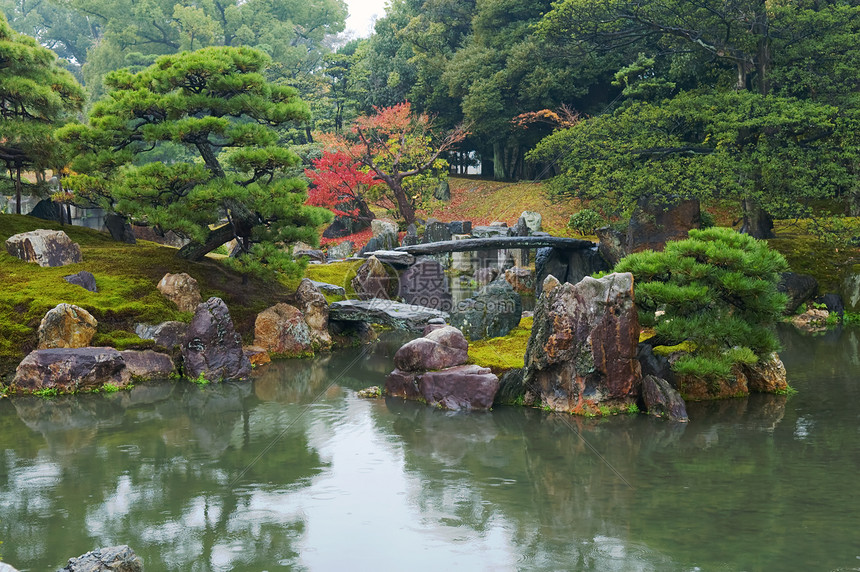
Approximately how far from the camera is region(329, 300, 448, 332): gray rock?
16.4m

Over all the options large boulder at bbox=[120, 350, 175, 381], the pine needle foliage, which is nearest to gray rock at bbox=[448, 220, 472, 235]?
large boulder at bbox=[120, 350, 175, 381]

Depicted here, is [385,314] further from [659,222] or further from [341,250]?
[341,250]

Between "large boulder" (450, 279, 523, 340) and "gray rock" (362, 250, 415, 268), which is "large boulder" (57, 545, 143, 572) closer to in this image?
"large boulder" (450, 279, 523, 340)

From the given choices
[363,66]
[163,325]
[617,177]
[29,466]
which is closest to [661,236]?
[617,177]

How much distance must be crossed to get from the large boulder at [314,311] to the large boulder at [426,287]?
3.41 meters

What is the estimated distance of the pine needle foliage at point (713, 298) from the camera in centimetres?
1166

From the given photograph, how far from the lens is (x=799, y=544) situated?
268 inches

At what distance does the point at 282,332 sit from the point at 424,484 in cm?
910

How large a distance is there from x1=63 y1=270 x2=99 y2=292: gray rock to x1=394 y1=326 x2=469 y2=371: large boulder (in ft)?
25.8

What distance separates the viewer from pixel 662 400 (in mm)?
11242

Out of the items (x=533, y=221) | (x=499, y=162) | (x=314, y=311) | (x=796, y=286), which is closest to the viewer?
(x=314, y=311)

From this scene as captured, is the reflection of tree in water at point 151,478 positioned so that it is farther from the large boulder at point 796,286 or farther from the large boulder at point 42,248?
the large boulder at point 796,286

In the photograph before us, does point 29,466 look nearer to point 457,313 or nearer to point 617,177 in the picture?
point 457,313

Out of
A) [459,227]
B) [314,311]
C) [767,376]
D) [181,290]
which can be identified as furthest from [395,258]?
[767,376]
